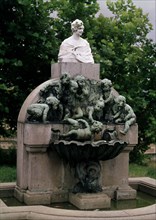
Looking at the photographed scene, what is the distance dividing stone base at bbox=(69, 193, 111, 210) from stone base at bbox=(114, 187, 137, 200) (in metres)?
0.73

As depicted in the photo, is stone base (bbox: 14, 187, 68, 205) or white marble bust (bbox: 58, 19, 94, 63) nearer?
stone base (bbox: 14, 187, 68, 205)

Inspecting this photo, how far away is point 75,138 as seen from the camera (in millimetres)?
7434

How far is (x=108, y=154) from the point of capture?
7594 millimetres

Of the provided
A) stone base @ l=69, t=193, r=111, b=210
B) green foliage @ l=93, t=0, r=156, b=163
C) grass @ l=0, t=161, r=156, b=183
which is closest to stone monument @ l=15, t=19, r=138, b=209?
stone base @ l=69, t=193, r=111, b=210

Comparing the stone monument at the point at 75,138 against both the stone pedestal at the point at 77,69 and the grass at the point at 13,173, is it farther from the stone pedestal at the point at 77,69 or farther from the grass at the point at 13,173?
the grass at the point at 13,173

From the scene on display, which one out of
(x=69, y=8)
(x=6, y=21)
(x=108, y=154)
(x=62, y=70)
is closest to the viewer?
(x=108, y=154)

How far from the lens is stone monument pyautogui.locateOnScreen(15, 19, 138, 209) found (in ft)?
24.6

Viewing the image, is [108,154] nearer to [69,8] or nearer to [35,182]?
[35,182]

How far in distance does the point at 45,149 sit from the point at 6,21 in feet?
22.8

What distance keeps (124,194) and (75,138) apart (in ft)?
5.56

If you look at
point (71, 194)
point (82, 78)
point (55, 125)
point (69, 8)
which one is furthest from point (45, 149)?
point (69, 8)

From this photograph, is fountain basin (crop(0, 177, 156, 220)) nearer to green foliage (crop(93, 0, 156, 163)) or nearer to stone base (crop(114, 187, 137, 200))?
stone base (crop(114, 187, 137, 200))

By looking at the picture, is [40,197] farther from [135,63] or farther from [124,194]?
[135,63]

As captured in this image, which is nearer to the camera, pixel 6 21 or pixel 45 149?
pixel 45 149
